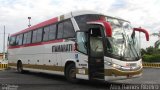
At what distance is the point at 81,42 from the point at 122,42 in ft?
7.18

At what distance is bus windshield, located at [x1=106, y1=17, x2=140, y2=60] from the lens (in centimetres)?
1407

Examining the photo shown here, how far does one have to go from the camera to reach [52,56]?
62.6 feet

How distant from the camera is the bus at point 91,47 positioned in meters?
14.0

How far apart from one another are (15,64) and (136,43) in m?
13.9

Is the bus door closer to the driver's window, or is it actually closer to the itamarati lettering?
the driver's window

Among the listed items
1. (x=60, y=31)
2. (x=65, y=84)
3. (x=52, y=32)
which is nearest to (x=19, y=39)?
(x=52, y=32)

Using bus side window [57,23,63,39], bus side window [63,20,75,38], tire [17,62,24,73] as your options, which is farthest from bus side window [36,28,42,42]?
tire [17,62,24,73]

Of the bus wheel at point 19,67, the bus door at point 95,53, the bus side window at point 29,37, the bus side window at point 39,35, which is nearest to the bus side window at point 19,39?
the bus wheel at point 19,67

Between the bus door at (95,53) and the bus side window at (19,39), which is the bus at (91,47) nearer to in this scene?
the bus door at (95,53)

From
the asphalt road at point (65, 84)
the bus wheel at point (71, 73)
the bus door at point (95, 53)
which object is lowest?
the asphalt road at point (65, 84)

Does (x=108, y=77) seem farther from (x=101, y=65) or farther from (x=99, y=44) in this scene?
(x=99, y=44)

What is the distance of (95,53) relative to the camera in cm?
1494

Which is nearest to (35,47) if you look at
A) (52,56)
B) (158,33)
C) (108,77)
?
(52,56)

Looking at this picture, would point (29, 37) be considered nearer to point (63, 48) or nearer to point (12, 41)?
point (12, 41)
